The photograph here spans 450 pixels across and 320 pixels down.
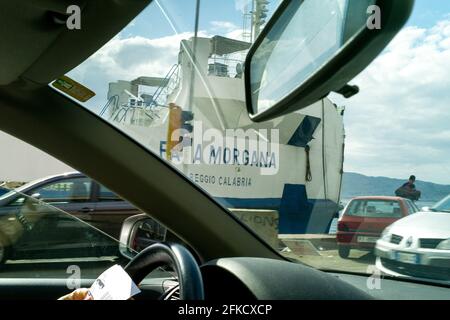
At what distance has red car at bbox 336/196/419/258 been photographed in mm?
3215

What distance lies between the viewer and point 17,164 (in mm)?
3105

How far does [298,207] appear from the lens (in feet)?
21.3

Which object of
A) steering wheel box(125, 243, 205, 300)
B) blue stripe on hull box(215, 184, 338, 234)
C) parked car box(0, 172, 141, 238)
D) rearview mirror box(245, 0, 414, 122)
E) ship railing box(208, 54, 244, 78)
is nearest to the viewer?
rearview mirror box(245, 0, 414, 122)

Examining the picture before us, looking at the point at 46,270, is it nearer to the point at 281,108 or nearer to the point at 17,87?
the point at 17,87

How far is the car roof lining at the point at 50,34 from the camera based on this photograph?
166 cm

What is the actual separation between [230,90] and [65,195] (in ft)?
8.65

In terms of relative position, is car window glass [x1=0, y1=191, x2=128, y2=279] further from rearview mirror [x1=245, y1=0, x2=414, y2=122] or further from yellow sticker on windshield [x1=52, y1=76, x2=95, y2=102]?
rearview mirror [x1=245, y1=0, x2=414, y2=122]

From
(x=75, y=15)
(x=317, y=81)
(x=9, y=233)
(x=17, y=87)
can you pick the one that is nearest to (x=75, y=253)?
(x=9, y=233)

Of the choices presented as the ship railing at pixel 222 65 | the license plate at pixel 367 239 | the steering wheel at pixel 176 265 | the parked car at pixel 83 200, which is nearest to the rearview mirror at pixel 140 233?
the parked car at pixel 83 200

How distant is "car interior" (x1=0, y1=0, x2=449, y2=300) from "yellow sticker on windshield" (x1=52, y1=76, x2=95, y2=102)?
4 cm

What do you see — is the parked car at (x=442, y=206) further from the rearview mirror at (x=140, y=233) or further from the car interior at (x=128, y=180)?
the rearview mirror at (x=140, y=233)

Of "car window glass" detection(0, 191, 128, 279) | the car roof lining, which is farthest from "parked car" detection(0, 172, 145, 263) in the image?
the car roof lining

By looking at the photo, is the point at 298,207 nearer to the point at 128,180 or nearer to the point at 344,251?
the point at 344,251

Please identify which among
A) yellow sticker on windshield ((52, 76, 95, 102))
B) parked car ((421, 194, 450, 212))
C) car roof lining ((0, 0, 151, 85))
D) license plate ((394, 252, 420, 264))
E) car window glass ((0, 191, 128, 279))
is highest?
car roof lining ((0, 0, 151, 85))
